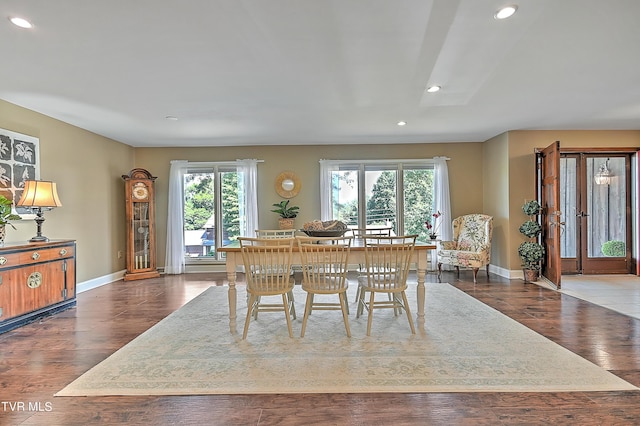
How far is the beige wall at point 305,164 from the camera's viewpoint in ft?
21.2

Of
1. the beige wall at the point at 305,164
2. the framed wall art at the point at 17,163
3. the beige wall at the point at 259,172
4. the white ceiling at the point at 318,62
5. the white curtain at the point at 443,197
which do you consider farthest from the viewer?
the beige wall at the point at 305,164

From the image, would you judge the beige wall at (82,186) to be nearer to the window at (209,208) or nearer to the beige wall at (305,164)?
the beige wall at (305,164)

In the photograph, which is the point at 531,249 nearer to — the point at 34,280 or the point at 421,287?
the point at 421,287

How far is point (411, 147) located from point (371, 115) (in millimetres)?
2256

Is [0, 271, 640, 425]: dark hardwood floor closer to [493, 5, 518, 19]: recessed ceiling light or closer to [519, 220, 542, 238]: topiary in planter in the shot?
[519, 220, 542, 238]: topiary in planter

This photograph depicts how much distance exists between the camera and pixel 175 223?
637 centimetres

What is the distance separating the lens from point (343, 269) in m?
2.90

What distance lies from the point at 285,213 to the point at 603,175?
5558 mm

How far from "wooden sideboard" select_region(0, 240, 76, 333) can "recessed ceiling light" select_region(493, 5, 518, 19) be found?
4.58 metres

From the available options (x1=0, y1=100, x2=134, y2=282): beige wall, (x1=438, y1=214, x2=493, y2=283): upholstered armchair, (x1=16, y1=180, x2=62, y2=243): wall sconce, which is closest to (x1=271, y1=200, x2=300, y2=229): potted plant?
(x1=438, y1=214, x2=493, y2=283): upholstered armchair

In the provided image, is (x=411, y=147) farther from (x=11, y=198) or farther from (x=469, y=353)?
(x=11, y=198)

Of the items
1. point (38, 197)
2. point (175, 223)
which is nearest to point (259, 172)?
point (175, 223)

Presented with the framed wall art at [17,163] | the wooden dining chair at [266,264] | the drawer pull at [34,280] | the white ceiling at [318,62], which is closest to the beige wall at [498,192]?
the white ceiling at [318,62]

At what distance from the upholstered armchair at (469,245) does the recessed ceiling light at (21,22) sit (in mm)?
5679
